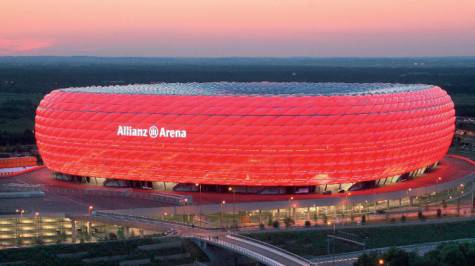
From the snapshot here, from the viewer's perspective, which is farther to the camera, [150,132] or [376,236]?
[150,132]

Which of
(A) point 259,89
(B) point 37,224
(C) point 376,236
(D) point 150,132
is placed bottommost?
(C) point 376,236

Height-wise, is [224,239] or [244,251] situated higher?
[244,251]

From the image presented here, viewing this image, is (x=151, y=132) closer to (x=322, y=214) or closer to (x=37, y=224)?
(x=37, y=224)

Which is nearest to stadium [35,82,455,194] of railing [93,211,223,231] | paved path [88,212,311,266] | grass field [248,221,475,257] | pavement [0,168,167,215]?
pavement [0,168,167,215]

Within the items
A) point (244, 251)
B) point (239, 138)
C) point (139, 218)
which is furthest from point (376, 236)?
point (139, 218)

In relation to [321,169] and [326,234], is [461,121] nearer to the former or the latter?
[321,169]

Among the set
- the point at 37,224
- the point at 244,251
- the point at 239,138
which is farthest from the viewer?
the point at 239,138

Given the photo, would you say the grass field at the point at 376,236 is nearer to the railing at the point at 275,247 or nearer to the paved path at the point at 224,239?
the railing at the point at 275,247

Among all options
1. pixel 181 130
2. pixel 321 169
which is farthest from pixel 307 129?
pixel 181 130
